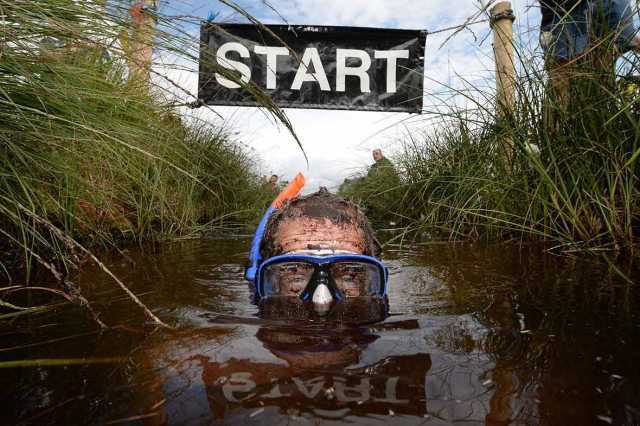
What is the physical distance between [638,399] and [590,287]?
3.90ft

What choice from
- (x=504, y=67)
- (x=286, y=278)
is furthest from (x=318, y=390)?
(x=504, y=67)

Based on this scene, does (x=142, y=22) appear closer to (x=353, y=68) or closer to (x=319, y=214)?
(x=319, y=214)

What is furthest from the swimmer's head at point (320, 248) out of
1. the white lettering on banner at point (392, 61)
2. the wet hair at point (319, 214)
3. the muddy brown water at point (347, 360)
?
the white lettering on banner at point (392, 61)

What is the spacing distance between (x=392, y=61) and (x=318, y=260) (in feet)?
16.9

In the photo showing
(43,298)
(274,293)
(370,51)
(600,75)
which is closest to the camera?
(43,298)

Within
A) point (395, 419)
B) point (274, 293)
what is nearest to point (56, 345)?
point (274, 293)

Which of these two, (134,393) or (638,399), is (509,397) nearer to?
(638,399)

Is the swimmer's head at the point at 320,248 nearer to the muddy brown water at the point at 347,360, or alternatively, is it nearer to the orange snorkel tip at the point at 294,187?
the muddy brown water at the point at 347,360

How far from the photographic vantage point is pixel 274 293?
213cm

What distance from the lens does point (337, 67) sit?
6.28 meters

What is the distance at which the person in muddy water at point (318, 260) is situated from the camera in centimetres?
201

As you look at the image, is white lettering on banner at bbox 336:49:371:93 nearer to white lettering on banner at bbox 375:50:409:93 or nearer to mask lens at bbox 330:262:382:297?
white lettering on banner at bbox 375:50:409:93

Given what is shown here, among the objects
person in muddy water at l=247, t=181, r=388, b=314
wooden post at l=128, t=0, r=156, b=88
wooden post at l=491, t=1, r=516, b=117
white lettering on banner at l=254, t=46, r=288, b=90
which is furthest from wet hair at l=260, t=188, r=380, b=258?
white lettering on banner at l=254, t=46, r=288, b=90

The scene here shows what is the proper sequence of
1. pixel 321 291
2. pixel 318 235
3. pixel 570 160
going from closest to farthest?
pixel 321 291 < pixel 318 235 < pixel 570 160
